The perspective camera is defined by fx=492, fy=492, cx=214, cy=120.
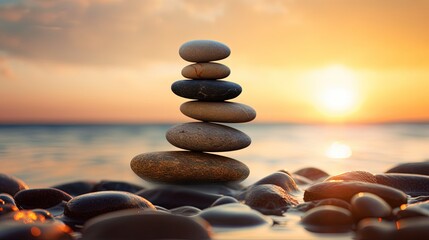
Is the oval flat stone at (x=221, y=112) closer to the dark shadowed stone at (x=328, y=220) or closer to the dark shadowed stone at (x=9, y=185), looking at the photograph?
the dark shadowed stone at (x=9, y=185)

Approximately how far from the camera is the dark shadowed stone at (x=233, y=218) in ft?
10.5

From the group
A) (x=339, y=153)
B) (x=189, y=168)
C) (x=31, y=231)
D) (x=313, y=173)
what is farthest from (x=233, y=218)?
(x=339, y=153)

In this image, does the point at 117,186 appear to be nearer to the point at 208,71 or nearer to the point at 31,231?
the point at 208,71

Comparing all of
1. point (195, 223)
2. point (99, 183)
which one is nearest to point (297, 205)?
point (195, 223)

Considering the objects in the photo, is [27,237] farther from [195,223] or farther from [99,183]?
[99,183]

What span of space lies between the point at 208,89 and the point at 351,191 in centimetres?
239

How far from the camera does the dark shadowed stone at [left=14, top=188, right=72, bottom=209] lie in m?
4.35

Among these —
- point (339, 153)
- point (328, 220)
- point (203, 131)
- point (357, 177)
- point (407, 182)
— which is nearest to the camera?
point (328, 220)

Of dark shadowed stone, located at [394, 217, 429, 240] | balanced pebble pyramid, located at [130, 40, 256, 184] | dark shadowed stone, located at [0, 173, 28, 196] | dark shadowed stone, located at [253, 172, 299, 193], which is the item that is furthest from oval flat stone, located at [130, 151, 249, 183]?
dark shadowed stone, located at [394, 217, 429, 240]

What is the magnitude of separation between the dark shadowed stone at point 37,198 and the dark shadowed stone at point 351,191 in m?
2.24

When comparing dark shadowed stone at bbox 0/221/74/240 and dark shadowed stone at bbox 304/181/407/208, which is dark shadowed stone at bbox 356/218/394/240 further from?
dark shadowed stone at bbox 0/221/74/240

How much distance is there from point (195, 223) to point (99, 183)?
311cm

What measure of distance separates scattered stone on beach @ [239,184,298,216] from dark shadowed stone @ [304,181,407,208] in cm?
21

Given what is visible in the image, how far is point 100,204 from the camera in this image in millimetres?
3609
